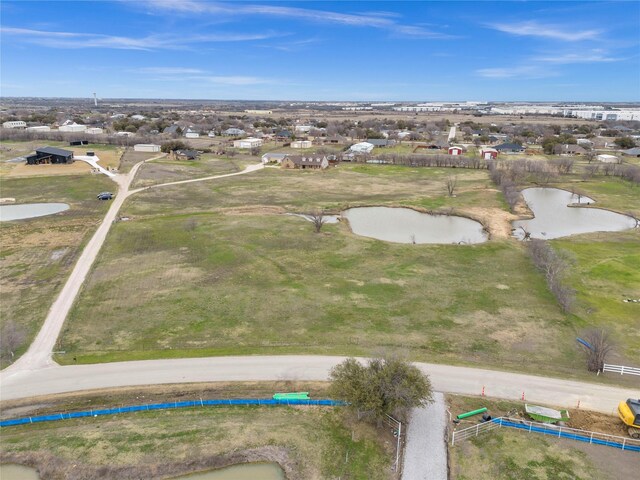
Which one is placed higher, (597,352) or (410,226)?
(410,226)

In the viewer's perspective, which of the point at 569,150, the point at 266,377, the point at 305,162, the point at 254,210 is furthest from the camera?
the point at 569,150

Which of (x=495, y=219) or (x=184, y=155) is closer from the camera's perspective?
(x=495, y=219)

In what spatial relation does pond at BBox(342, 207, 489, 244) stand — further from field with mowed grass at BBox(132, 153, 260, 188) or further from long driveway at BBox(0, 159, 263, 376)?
field with mowed grass at BBox(132, 153, 260, 188)

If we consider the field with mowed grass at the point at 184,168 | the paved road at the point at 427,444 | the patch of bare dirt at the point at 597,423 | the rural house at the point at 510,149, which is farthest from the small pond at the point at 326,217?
the rural house at the point at 510,149

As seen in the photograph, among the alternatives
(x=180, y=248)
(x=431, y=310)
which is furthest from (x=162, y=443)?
(x=180, y=248)

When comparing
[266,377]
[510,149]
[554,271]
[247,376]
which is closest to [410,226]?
[554,271]

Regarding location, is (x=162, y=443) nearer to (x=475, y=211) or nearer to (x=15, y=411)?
(x=15, y=411)

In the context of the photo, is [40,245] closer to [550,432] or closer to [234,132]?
[550,432]
